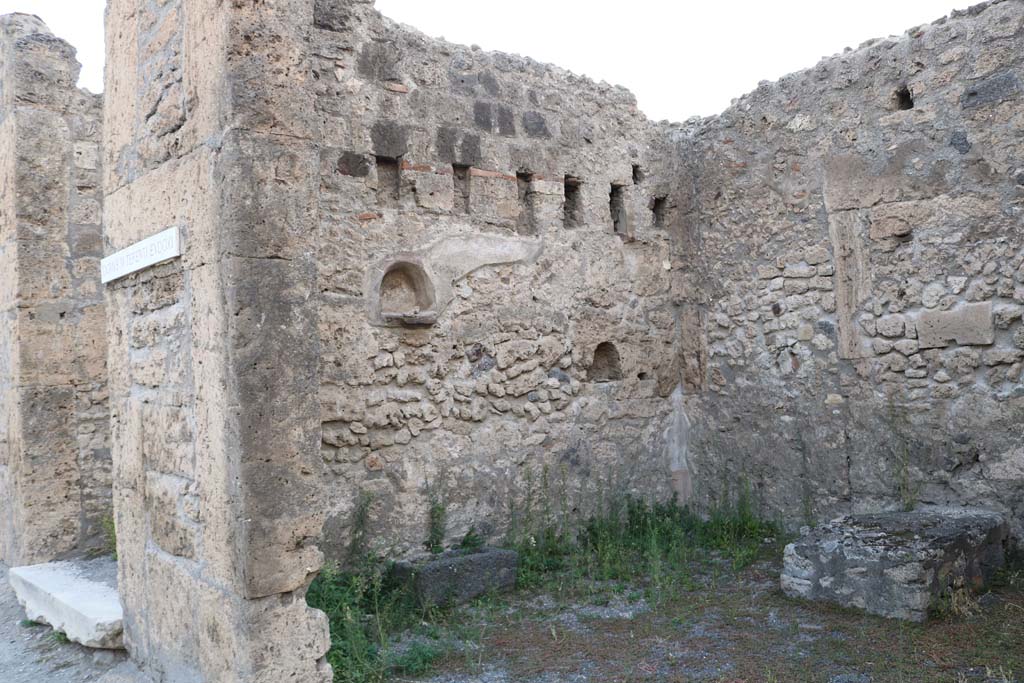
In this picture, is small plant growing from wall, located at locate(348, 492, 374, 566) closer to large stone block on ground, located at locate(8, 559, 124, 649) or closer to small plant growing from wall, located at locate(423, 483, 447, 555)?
small plant growing from wall, located at locate(423, 483, 447, 555)

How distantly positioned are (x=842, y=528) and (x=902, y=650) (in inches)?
39.6

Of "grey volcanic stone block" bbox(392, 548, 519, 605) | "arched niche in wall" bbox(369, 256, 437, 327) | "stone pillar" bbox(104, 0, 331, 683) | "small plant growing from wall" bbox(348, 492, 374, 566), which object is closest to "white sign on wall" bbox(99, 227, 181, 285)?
"stone pillar" bbox(104, 0, 331, 683)

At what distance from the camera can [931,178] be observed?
532 cm

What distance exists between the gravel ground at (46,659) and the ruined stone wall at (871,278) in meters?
4.43

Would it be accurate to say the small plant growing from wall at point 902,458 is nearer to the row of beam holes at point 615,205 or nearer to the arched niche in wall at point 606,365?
the arched niche in wall at point 606,365

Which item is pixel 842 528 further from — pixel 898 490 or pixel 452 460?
pixel 452 460

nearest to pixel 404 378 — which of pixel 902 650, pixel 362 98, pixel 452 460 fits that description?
pixel 452 460

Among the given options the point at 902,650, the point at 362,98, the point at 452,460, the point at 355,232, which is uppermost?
the point at 362,98

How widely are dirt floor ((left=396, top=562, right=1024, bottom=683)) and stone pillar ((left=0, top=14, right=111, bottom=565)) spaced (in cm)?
263

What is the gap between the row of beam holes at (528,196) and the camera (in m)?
5.16

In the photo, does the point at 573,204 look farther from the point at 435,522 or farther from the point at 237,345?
the point at 237,345

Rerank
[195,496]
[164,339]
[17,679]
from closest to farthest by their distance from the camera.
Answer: [195,496], [164,339], [17,679]

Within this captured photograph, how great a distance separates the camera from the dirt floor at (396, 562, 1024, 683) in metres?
3.66

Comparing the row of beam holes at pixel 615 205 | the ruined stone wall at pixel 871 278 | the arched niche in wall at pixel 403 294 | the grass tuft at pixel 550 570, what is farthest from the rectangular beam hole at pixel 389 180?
the ruined stone wall at pixel 871 278
